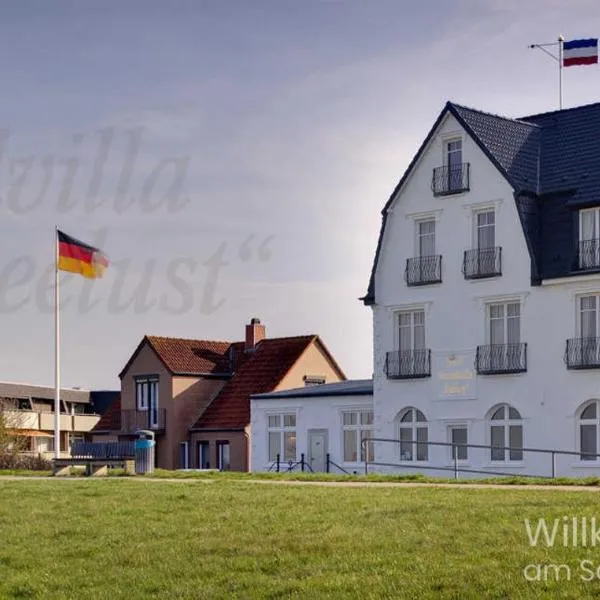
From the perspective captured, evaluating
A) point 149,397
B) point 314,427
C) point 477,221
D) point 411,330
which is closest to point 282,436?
point 314,427

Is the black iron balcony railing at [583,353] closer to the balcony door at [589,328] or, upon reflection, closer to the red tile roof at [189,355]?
the balcony door at [589,328]

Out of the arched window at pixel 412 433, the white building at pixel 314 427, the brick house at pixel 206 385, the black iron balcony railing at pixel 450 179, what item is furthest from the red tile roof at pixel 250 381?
the black iron balcony railing at pixel 450 179

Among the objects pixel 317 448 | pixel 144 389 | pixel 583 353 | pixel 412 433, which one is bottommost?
pixel 317 448

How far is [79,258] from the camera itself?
5094cm

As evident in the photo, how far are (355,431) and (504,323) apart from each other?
371 inches

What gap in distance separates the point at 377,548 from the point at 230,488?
9670 mm

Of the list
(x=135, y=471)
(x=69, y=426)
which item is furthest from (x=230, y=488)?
(x=69, y=426)

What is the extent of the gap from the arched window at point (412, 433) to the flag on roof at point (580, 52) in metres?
13.8

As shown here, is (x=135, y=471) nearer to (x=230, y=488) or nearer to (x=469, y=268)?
(x=230, y=488)

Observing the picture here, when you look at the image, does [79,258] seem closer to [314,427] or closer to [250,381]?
[314,427]

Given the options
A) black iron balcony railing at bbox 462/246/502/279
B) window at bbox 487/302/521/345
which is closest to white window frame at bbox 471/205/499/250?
black iron balcony railing at bbox 462/246/502/279

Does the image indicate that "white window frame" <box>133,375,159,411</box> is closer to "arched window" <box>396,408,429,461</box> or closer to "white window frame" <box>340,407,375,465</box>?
"white window frame" <box>340,407,375,465</box>

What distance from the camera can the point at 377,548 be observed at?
19.3 metres

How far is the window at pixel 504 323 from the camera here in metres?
48.3
